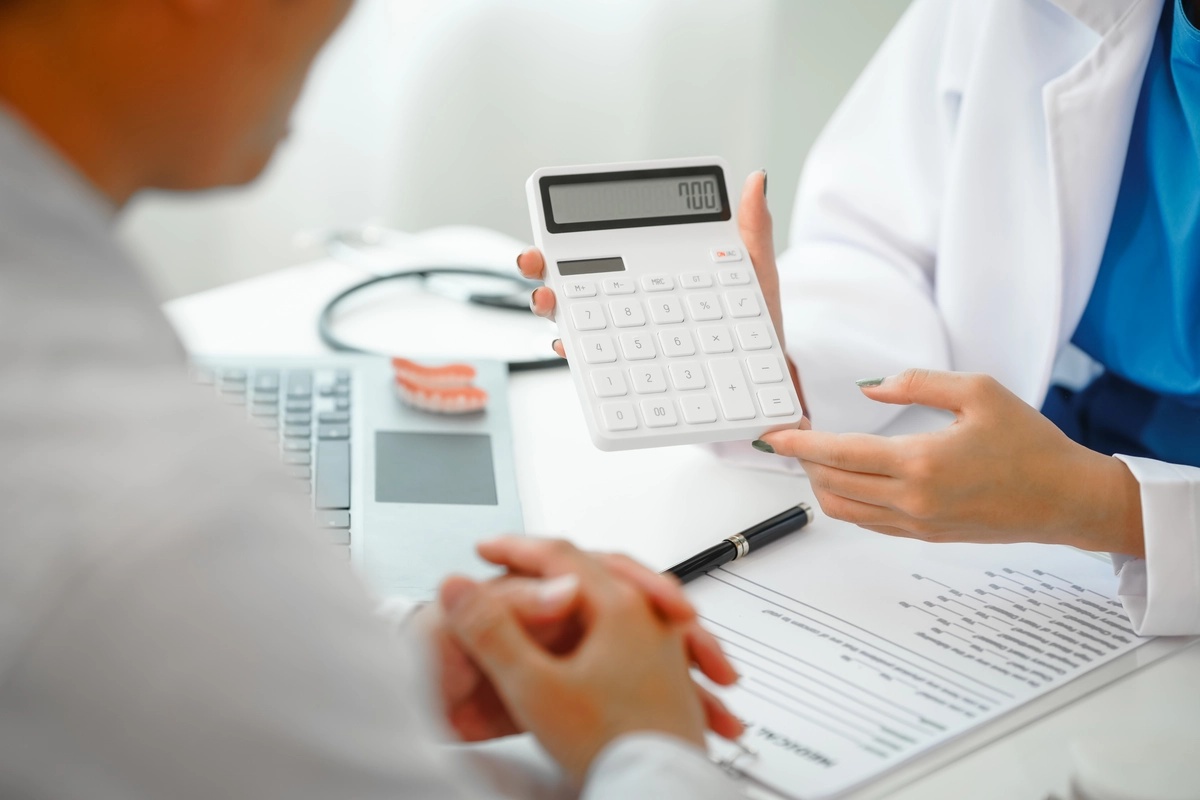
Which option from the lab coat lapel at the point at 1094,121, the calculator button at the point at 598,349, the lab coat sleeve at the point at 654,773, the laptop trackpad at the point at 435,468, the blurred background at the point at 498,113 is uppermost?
the blurred background at the point at 498,113

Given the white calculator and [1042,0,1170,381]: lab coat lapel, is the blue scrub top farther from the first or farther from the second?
the white calculator

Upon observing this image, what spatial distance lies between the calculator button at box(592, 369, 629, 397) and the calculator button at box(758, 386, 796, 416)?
3.2 inches

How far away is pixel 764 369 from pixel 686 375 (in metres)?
0.05

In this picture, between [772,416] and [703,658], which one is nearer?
[703,658]

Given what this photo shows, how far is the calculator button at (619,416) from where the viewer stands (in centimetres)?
69

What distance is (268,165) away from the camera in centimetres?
48

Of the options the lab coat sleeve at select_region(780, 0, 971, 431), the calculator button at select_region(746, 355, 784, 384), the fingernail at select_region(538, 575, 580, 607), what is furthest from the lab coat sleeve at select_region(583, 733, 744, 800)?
the lab coat sleeve at select_region(780, 0, 971, 431)

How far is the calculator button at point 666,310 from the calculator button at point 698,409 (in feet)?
0.19

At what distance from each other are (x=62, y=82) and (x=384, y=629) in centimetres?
20

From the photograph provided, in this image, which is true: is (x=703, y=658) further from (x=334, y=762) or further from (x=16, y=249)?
(x=16, y=249)

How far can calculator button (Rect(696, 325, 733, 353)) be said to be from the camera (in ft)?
2.44

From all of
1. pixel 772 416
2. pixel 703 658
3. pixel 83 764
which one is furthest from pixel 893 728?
pixel 83 764

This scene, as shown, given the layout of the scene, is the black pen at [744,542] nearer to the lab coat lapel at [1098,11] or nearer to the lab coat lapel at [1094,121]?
the lab coat lapel at [1094,121]

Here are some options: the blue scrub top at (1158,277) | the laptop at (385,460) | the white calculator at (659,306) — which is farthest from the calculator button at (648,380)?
the blue scrub top at (1158,277)
